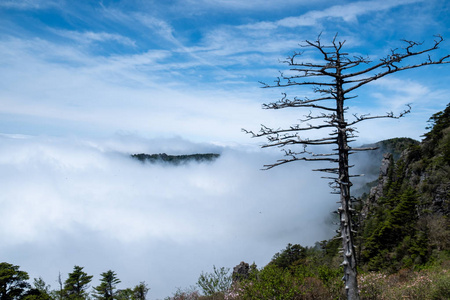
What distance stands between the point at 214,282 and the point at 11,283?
21.3 metres

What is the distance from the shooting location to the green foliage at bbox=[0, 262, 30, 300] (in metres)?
24.5

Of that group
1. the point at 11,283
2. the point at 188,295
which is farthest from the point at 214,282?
the point at 11,283

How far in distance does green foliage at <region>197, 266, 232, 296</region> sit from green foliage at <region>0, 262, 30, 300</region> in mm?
20000

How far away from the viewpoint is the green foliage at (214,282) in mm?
13445

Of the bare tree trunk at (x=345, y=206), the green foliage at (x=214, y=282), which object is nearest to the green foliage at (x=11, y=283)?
the green foliage at (x=214, y=282)

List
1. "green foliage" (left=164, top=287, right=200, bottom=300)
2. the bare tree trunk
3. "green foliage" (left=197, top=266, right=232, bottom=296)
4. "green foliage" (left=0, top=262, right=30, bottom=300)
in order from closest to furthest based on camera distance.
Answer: the bare tree trunk < "green foliage" (left=197, top=266, right=232, bottom=296) < "green foliage" (left=164, top=287, right=200, bottom=300) < "green foliage" (left=0, top=262, right=30, bottom=300)

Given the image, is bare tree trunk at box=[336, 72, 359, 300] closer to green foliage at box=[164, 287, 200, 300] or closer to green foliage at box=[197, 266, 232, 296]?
green foliage at box=[197, 266, 232, 296]

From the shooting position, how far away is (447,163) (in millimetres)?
37250

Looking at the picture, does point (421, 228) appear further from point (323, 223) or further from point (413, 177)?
point (323, 223)

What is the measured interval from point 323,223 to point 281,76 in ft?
Answer: 668

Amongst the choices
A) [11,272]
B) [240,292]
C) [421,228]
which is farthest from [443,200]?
[11,272]

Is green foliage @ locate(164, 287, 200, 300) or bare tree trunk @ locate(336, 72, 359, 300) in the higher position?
bare tree trunk @ locate(336, 72, 359, 300)

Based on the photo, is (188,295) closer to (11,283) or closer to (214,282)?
(214,282)

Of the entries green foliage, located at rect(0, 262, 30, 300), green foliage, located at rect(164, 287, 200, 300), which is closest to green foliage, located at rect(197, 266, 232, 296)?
green foliage, located at rect(164, 287, 200, 300)
